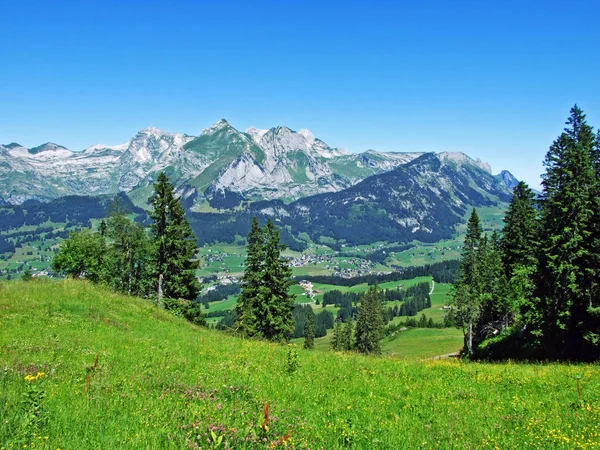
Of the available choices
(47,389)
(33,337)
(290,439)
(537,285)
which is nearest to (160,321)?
(33,337)

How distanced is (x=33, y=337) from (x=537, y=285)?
122 feet

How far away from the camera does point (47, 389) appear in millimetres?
9078

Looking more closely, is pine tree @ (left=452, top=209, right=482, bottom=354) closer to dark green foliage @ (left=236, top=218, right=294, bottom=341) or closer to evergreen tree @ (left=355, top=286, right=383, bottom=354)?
evergreen tree @ (left=355, top=286, right=383, bottom=354)

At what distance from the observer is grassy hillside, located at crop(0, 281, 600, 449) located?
7.08m

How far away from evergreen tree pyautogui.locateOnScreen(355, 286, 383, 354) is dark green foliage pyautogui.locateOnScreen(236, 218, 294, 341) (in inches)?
1600

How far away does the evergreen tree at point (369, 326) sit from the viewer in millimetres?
86812

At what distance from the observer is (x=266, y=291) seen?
48.2 meters

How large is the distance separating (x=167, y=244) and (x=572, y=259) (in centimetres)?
3849

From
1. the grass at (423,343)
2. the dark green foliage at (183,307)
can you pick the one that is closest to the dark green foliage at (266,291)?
the dark green foliage at (183,307)

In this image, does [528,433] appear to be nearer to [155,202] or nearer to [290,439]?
[290,439]

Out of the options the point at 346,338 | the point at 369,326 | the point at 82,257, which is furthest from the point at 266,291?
the point at 346,338

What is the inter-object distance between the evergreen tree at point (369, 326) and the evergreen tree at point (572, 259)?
54619mm

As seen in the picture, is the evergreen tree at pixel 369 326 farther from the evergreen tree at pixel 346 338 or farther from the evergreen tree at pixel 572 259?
the evergreen tree at pixel 572 259

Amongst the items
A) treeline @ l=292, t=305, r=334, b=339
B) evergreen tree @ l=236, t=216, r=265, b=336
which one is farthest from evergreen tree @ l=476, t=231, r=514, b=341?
treeline @ l=292, t=305, r=334, b=339
